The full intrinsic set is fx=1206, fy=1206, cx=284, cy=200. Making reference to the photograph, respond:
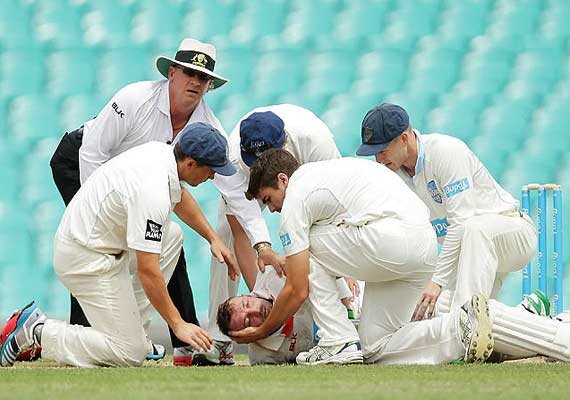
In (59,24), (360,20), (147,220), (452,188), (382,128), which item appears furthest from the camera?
(360,20)

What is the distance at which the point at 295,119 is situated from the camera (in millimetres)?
4375

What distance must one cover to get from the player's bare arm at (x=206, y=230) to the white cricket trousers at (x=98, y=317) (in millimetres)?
359

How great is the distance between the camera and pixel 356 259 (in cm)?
388

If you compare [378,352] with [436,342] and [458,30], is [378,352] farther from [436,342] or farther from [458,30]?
[458,30]

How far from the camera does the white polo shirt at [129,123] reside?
14.4ft

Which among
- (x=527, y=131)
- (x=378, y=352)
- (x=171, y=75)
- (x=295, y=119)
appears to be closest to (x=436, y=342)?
(x=378, y=352)

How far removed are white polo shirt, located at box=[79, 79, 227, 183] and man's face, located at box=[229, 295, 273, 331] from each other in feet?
2.24

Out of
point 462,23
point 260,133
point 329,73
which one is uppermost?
point 462,23

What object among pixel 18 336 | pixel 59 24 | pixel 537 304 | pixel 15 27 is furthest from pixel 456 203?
pixel 15 27

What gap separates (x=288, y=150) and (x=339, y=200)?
485 mm

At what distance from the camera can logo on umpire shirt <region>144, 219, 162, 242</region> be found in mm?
3643

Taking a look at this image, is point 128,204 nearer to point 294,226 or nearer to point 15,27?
point 294,226

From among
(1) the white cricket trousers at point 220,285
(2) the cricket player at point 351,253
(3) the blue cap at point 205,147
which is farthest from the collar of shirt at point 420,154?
(3) the blue cap at point 205,147

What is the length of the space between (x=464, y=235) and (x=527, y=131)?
75.3 inches
